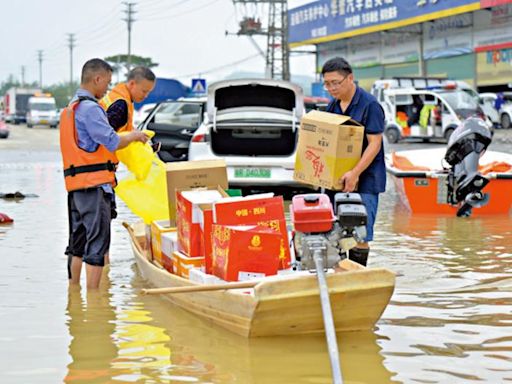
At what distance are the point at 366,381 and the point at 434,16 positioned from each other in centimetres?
4636

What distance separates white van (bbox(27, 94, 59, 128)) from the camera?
224 ft

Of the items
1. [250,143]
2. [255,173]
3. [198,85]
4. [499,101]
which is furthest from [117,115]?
[499,101]

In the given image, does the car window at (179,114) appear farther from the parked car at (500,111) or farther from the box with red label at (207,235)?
the parked car at (500,111)

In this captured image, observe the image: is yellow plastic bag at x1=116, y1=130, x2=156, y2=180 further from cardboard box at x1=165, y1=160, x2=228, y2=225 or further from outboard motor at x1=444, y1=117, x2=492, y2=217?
outboard motor at x1=444, y1=117, x2=492, y2=217

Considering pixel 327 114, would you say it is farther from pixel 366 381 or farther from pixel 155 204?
pixel 366 381

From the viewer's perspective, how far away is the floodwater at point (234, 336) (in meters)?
5.50

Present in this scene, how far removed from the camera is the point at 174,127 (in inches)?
649

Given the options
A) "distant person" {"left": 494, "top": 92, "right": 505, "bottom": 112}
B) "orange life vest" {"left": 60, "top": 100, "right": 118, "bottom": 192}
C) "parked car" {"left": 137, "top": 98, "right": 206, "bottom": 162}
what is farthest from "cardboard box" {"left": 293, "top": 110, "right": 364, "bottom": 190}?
"distant person" {"left": 494, "top": 92, "right": 505, "bottom": 112}

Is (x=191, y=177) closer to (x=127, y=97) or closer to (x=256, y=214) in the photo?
(x=127, y=97)

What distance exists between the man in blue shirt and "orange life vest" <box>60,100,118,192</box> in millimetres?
1646

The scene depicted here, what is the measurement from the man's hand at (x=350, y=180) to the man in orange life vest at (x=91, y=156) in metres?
1.60

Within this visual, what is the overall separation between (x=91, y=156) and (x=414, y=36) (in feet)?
164

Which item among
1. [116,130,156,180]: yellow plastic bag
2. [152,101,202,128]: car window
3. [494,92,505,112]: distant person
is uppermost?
[494,92,505,112]: distant person

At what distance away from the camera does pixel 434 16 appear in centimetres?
5006
